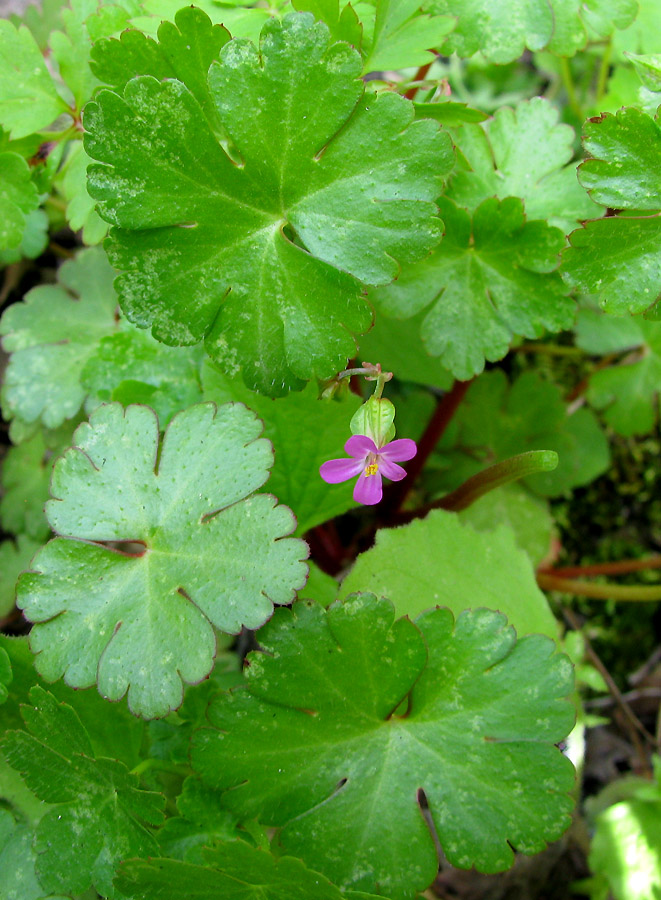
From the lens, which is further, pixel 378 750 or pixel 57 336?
pixel 57 336

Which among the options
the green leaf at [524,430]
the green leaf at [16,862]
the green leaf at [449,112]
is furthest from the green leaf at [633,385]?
the green leaf at [16,862]

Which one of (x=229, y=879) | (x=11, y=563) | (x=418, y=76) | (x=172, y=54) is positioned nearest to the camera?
(x=229, y=879)

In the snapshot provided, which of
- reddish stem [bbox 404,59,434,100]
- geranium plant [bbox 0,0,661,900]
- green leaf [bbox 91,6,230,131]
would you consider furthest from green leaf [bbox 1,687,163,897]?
reddish stem [bbox 404,59,434,100]

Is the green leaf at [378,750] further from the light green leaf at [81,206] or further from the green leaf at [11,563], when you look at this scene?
the green leaf at [11,563]

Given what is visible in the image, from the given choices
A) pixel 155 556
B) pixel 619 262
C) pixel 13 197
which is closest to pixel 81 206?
pixel 13 197

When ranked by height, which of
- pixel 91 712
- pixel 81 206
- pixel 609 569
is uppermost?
pixel 81 206

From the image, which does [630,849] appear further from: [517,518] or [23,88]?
[23,88]
